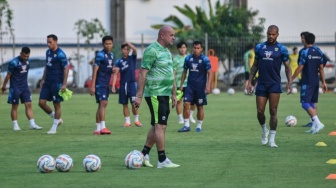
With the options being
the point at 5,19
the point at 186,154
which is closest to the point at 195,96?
the point at 186,154

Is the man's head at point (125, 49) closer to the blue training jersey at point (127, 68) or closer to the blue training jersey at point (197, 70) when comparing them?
the blue training jersey at point (127, 68)

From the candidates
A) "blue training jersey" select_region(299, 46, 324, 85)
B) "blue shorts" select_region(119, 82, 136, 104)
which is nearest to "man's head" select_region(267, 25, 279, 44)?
"blue training jersey" select_region(299, 46, 324, 85)

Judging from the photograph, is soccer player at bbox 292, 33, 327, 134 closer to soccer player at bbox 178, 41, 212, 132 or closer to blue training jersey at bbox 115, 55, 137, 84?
soccer player at bbox 178, 41, 212, 132

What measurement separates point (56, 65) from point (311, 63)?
5.61m

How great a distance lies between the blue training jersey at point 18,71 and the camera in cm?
2325

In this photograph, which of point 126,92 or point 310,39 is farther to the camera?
point 126,92

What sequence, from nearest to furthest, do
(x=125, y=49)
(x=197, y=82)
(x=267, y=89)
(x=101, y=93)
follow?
1. (x=267, y=89)
2. (x=101, y=93)
3. (x=197, y=82)
4. (x=125, y=49)

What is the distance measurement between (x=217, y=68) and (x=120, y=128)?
22291 mm

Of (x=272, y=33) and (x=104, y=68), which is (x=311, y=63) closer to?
(x=272, y=33)

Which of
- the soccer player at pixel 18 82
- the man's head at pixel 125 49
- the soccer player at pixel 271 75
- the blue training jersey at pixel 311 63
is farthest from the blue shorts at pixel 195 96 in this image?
the soccer player at pixel 271 75

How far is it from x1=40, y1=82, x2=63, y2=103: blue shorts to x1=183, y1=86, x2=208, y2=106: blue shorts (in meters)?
2.84

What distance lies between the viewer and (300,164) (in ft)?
49.5

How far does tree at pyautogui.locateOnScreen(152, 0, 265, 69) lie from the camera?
4817cm

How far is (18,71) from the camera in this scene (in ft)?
76.5
